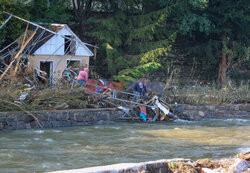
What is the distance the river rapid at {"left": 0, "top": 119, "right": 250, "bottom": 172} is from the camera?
8995 millimetres

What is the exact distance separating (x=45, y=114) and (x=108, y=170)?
850cm

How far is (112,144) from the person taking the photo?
11.2 m

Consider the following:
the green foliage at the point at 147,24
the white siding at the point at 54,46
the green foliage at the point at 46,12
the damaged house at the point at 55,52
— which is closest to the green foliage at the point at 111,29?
the green foliage at the point at 147,24

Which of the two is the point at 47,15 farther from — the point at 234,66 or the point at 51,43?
the point at 234,66

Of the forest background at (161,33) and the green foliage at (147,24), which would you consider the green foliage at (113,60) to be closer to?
the forest background at (161,33)

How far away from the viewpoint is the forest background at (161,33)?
81.6 ft

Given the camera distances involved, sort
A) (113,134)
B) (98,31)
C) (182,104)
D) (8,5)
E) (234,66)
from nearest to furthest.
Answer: (113,134) → (182,104) → (8,5) → (98,31) → (234,66)

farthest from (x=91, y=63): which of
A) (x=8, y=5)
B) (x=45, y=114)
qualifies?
(x=45, y=114)

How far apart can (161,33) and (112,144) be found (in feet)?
54.8

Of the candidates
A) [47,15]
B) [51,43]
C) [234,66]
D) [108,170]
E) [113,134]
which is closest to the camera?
[108,170]

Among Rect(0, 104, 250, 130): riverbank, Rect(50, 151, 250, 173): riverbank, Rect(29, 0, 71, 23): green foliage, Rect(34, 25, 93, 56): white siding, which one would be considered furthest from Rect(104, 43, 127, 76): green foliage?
Rect(50, 151, 250, 173): riverbank

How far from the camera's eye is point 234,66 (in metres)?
28.1

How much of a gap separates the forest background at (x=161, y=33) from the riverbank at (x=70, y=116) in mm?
6255

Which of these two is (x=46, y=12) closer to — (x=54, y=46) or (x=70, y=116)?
(x=54, y=46)
